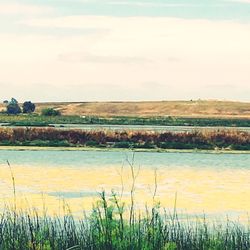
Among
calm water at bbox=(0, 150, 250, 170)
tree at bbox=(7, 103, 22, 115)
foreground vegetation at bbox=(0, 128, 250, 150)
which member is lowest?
calm water at bbox=(0, 150, 250, 170)

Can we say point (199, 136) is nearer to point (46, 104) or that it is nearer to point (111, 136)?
point (111, 136)

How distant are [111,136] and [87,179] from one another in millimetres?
16331

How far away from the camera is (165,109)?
11950 centimetres

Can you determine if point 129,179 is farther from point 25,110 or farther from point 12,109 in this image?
point 25,110

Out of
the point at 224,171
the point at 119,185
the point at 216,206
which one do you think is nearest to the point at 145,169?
the point at 224,171

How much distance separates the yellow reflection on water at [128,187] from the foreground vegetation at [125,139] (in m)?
10.3

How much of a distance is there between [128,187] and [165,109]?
99.2 metres

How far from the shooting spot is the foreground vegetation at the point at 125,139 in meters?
38.1

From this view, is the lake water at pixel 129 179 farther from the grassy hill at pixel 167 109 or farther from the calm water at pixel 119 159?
the grassy hill at pixel 167 109

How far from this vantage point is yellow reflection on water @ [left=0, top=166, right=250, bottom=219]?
17.1 meters

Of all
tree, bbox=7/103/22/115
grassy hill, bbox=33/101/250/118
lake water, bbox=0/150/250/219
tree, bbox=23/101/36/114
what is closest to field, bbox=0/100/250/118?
grassy hill, bbox=33/101/250/118

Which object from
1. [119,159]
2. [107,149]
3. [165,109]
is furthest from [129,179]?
[165,109]

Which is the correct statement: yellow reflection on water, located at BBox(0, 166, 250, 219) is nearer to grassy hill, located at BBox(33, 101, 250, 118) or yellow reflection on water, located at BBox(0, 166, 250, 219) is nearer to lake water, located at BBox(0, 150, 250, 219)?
lake water, located at BBox(0, 150, 250, 219)

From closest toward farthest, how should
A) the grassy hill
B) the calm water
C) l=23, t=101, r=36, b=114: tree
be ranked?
the calm water → l=23, t=101, r=36, b=114: tree → the grassy hill
